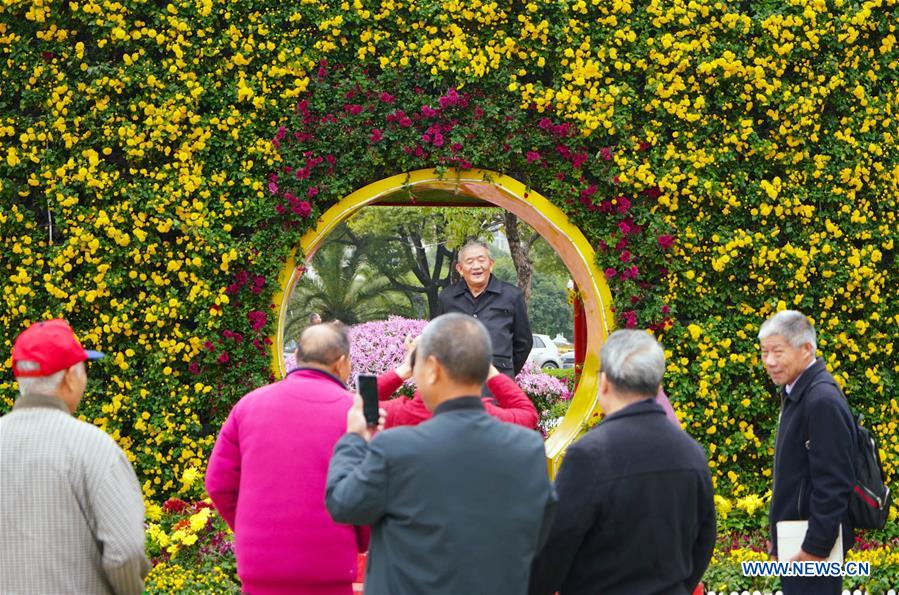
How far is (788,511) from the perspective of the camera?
3.90 metres

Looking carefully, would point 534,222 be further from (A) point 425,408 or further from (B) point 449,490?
(B) point 449,490

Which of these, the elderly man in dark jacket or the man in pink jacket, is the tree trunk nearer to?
the man in pink jacket

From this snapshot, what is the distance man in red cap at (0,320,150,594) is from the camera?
2748mm

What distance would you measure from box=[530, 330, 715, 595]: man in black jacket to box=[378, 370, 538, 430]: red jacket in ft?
2.53

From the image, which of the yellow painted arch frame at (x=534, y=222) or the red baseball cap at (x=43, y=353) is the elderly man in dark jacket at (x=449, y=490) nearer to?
the red baseball cap at (x=43, y=353)

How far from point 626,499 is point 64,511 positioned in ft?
5.29

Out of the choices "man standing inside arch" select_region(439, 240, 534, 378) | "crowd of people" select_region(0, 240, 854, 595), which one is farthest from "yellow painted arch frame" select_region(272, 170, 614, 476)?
"crowd of people" select_region(0, 240, 854, 595)

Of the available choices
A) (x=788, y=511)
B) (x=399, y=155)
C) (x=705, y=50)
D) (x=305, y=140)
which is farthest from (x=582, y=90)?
(x=788, y=511)

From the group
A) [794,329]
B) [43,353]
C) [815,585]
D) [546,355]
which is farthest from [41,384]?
[546,355]

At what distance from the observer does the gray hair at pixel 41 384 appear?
2.86m

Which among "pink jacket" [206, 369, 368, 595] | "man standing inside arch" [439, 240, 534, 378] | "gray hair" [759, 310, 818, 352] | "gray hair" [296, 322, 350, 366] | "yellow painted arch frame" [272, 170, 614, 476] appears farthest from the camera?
"yellow painted arch frame" [272, 170, 614, 476]

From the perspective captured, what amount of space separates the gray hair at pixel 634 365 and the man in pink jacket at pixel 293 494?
887mm

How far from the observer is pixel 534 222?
7.02 metres

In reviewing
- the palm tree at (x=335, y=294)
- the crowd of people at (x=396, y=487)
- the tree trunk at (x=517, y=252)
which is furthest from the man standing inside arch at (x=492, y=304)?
the palm tree at (x=335, y=294)
